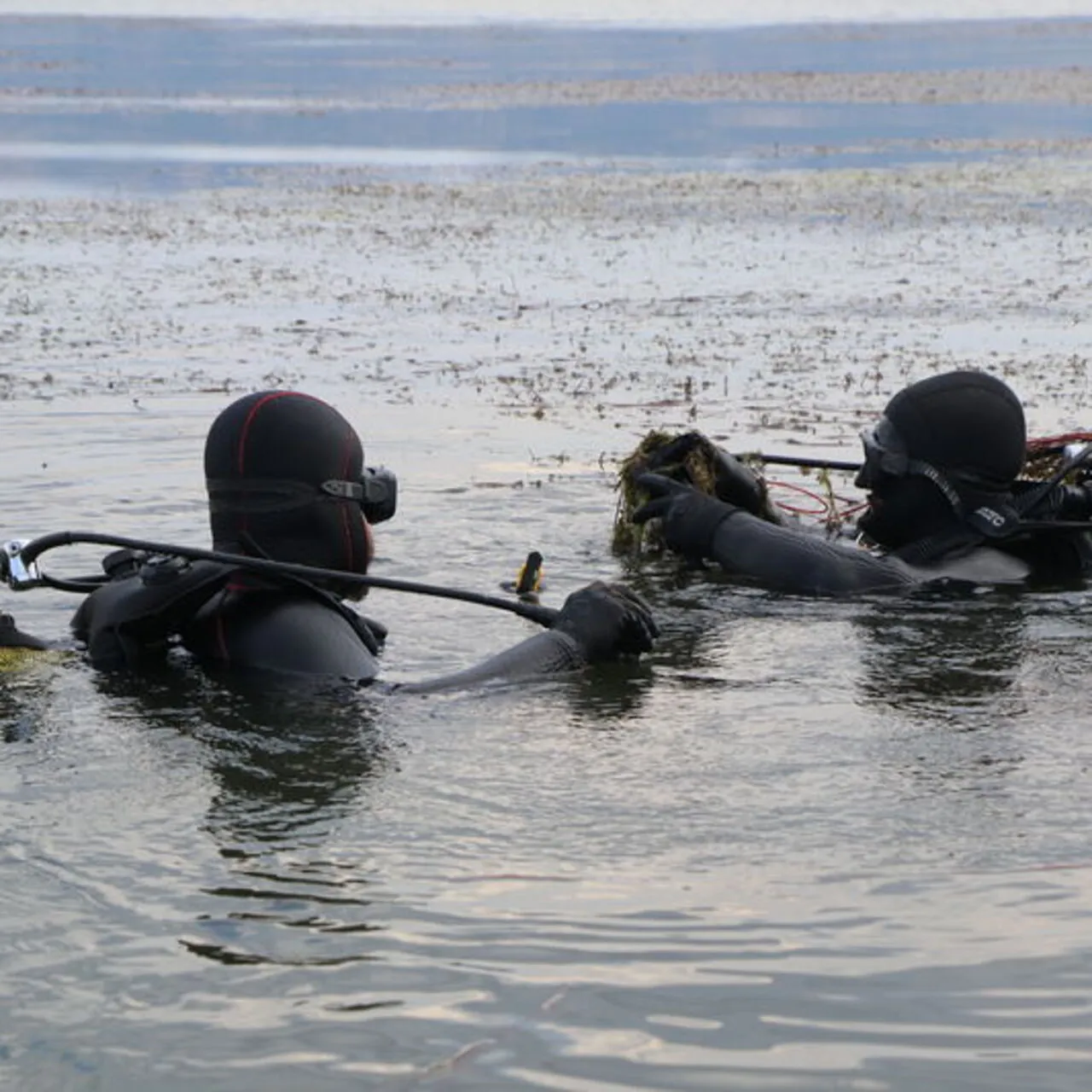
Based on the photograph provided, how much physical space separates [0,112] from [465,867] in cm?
3639

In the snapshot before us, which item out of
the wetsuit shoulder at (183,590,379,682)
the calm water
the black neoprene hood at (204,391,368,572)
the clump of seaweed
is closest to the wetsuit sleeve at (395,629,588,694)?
the wetsuit shoulder at (183,590,379,682)

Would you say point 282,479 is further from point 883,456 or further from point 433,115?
point 433,115

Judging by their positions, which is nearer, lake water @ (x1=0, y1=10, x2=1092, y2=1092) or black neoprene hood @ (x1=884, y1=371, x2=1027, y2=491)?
lake water @ (x1=0, y1=10, x2=1092, y2=1092)

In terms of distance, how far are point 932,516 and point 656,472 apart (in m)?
0.99

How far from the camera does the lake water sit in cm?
439

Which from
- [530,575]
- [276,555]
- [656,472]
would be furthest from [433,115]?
[276,555]

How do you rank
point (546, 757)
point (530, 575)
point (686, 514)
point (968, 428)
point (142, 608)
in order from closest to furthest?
point (546, 757) → point (142, 608) → point (530, 575) → point (968, 428) → point (686, 514)

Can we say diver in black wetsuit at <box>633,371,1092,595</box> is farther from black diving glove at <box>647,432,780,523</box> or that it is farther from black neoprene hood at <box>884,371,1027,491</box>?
black diving glove at <box>647,432,780,523</box>

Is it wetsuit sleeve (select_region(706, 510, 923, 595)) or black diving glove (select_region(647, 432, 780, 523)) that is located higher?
black diving glove (select_region(647, 432, 780, 523))

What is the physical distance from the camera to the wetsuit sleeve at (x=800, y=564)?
25.5ft

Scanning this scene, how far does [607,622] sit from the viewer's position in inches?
260

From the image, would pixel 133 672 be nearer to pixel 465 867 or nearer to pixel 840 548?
pixel 465 867

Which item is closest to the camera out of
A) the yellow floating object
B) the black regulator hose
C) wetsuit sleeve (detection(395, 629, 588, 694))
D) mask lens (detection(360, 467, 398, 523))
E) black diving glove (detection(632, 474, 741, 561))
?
A: the black regulator hose

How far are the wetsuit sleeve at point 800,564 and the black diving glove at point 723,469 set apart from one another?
1.25 feet
